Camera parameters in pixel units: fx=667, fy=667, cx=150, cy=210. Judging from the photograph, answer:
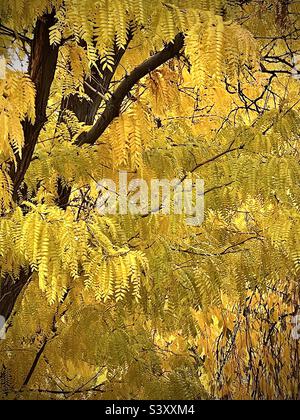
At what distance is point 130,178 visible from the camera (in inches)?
105

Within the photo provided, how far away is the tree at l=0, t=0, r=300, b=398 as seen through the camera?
1979 millimetres

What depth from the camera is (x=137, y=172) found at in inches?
103

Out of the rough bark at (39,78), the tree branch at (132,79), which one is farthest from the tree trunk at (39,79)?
the tree branch at (132,79)

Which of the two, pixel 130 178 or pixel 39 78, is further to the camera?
pixel 130 178

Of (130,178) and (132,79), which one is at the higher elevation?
(132,79)

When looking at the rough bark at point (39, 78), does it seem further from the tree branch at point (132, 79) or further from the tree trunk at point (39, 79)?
the tree branch at point (132, 79)

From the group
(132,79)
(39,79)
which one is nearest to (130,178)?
(132,79)

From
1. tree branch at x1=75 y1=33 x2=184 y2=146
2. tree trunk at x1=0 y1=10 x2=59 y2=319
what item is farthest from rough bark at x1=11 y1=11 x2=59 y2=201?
Result: tree branch at x1=75 y1=33 x2=184 y2=146

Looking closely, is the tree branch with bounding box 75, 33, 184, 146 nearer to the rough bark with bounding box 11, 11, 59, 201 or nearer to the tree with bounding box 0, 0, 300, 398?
the tree with bounding box 0, 0, 300, 398

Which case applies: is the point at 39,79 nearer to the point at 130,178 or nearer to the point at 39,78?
the point at 39,78

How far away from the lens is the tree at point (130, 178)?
1.98 m

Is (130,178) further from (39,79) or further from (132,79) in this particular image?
(39,79)
